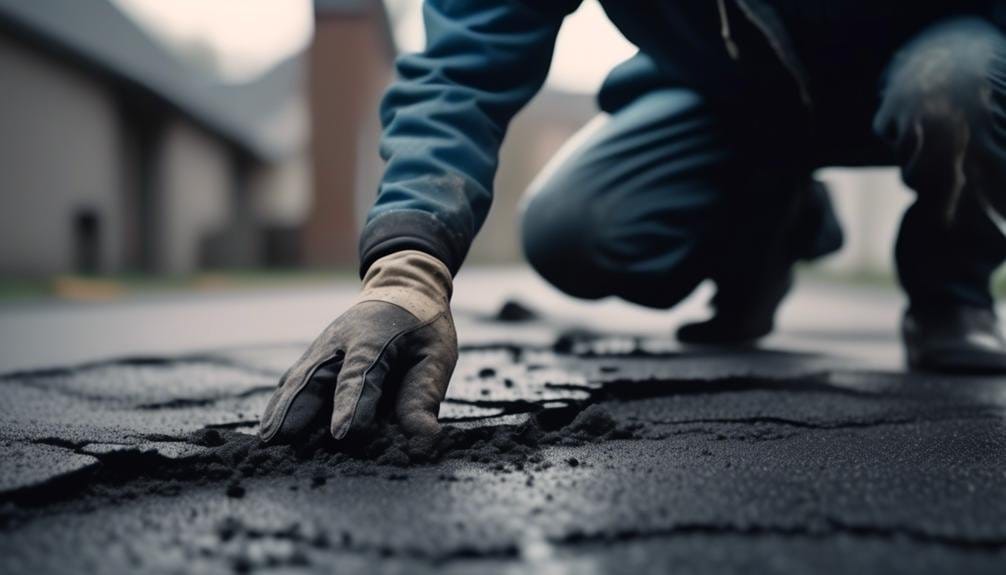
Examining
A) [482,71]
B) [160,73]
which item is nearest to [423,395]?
[482,71]

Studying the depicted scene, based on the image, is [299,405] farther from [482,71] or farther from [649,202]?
[649,202]

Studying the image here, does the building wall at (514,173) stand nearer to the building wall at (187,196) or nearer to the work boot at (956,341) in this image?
the building wall at (187,196)

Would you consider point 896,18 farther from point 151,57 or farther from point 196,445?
point 151,57

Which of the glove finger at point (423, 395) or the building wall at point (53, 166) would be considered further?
the building wall at point (53, 166)

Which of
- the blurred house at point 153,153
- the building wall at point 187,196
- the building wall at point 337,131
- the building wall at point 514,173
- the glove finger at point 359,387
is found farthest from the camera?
the building wall at point 514,173

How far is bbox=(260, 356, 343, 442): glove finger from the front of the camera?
112 centimetres

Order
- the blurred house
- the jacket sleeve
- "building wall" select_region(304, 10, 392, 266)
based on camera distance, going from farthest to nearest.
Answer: "building wall" select_region(304, 10, 392, 266) < the blurred house < the jacket sleeve

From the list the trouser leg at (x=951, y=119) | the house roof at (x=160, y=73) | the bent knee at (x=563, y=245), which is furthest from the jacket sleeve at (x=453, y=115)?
the house roof at (x=160, y=73)

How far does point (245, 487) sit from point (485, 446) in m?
0.34

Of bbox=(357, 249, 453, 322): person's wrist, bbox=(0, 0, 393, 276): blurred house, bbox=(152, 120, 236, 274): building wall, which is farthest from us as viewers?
bbox=(152, 120, 236, 274): building wall

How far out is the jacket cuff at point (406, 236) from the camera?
132cm

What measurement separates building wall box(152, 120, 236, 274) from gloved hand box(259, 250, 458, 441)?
8.72m

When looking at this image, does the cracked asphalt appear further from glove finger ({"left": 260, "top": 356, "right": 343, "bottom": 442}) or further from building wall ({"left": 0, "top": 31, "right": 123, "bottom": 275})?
building wall ({"left": 0, "top": 31, "right": 123, "bottom": 275})

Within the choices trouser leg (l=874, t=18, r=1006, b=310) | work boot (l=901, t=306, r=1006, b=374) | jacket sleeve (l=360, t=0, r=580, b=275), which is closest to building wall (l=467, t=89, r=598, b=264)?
work boot (l=901, t=306, r=1006, b=374)
